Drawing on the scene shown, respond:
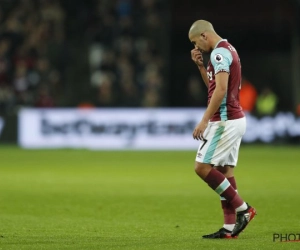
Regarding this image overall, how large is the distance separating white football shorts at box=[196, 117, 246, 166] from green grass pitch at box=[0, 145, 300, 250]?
2.56 ft

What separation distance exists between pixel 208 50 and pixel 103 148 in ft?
48.8

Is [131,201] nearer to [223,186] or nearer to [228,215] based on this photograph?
[228,215]

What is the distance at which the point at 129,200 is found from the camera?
39.5 feet

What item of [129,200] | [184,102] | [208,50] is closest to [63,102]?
[184,102]

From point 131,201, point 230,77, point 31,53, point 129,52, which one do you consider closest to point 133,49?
point 129,52

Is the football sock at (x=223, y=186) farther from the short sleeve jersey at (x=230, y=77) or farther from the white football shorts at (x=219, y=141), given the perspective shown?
the short sleeve jersey at (x=230, y=77)

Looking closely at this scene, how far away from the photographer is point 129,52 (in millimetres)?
25141

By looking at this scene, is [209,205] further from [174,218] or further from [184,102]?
[184,102]

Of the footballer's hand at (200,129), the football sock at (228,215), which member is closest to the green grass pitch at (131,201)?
the football sock at (228,215)

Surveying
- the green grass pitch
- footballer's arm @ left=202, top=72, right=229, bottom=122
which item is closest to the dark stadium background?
the green grass pitch

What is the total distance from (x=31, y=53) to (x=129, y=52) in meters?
2.90

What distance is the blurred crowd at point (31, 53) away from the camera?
23516 millimetres

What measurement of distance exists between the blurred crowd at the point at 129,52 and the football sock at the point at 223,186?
15.6 m

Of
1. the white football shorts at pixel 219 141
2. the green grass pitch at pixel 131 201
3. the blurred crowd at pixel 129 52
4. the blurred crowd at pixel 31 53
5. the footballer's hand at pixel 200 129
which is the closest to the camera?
the footballer's hand at pixel 200 129
